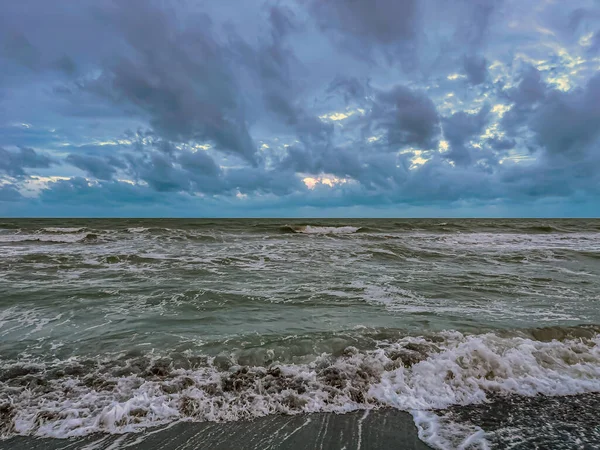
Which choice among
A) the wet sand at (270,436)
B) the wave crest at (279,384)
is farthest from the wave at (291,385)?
the wet sand at (270,436)

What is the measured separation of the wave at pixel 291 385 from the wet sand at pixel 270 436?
0.12m

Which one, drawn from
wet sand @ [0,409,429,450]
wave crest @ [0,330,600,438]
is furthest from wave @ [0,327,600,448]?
wet sand @ [0,409,429,450]

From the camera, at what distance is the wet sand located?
3176 millimetres

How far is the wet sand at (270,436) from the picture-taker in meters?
3.18

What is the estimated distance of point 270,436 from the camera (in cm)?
333

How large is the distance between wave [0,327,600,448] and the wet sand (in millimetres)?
123

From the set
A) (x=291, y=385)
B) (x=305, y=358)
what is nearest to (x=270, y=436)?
(x=291, y=385)

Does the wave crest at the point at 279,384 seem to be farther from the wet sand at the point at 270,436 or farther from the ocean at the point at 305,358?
the wet sand at the point at 270,436

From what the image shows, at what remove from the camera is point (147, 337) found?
18.7ft

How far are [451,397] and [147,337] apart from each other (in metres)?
4.53

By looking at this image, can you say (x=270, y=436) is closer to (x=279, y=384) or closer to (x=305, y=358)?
(x=279, y=384)

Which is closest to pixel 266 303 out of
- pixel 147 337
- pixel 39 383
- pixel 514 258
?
pixel 147 337

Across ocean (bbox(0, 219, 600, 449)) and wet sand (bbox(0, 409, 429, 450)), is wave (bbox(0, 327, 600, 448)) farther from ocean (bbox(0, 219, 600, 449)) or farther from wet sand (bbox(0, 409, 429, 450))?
wet sand (bbox(0, 409, 429, 450))

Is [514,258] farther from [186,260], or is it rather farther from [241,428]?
[241,428]
